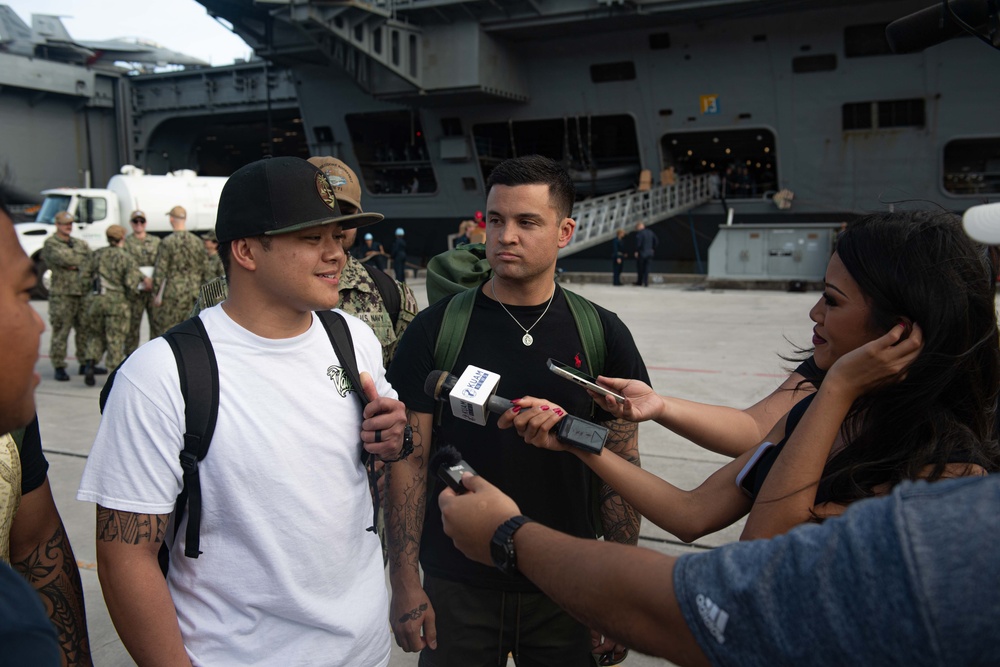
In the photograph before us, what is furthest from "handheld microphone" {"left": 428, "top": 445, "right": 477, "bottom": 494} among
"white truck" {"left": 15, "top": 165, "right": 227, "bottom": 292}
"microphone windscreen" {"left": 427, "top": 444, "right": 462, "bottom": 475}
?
"white truck" {"left": 15, "top": 165, "right": 227, "bottom": 292}

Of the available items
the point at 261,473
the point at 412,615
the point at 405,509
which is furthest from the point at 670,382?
the point at 261,473

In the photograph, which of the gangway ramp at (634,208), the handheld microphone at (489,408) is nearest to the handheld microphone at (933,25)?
the handheld microphone at (489,408)

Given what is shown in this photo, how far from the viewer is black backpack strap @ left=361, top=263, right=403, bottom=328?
335 cm

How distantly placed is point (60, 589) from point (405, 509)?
0.98 m

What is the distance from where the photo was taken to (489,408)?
1906mm

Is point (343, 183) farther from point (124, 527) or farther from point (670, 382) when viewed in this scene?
point (670, 382)

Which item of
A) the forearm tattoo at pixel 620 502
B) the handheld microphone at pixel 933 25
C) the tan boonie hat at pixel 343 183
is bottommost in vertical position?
the forearm tattoo at pixel 620 502

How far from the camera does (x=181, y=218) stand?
9570mm

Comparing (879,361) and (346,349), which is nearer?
(879,361)

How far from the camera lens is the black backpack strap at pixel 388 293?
3354mm

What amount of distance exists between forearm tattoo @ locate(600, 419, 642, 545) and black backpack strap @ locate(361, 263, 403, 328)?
1.33m

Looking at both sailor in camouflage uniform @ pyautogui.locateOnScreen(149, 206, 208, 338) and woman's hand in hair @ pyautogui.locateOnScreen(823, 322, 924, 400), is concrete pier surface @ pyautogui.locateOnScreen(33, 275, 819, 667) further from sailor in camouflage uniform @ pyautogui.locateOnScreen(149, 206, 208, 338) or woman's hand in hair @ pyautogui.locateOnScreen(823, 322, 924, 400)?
woman's hand in hair @ pyautogui.locateOnScreen(823, 322, 924, 400)

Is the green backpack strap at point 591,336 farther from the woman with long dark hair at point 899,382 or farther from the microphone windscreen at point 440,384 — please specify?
the woman with long dark hair at point 899,382

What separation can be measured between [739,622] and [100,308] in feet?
31.4
